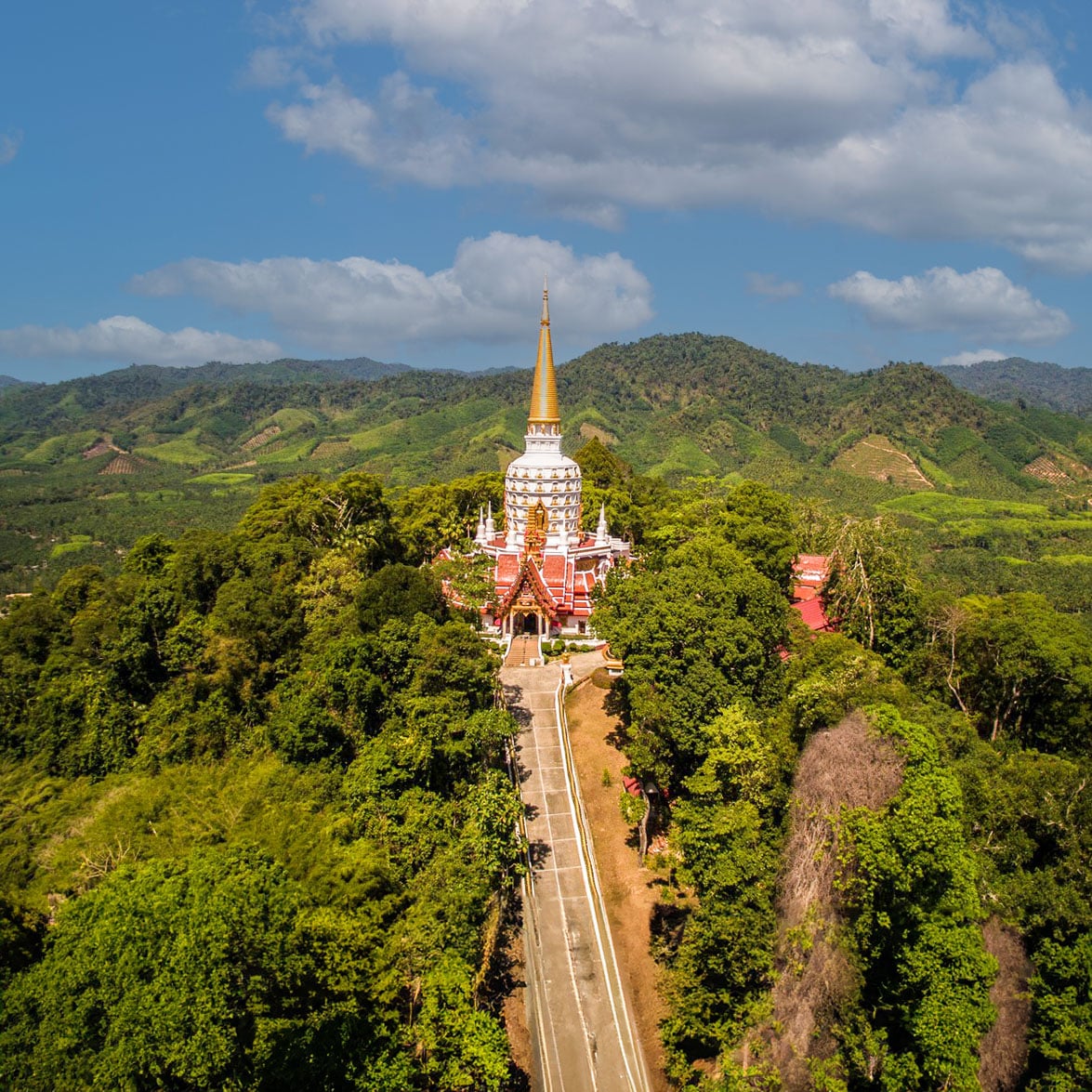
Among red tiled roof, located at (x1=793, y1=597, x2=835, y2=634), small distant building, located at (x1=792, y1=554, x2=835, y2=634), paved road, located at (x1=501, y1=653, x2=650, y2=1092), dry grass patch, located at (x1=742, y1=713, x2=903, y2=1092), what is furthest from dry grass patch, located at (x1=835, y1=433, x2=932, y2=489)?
dry grass patch, located at (x1=742, y1=713, x2=903, y2=1092)

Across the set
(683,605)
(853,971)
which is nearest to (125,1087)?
(853,971)

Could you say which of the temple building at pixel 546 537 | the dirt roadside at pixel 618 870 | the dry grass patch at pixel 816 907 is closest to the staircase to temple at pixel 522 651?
the temple building at pixel 546 537

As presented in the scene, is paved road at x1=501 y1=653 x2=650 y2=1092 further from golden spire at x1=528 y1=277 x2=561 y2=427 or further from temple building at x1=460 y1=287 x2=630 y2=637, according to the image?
golden spire at x1=528 y1=277 x2=561 y2=427

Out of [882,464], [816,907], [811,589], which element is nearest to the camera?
[816,907]

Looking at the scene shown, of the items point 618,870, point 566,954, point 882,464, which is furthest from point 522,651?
point 882,464

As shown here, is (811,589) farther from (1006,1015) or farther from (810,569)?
(1006,1015)

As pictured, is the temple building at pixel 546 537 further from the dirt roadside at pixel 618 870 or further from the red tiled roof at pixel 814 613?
the red tiled roof at pixel 814 613
